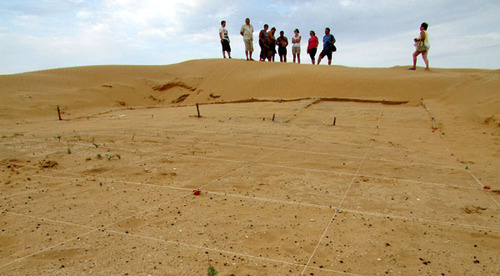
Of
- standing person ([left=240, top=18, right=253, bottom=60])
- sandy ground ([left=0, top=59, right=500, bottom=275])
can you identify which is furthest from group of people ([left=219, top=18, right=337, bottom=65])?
sandy ground ([left=0, top=59, right=500, bottom=275])

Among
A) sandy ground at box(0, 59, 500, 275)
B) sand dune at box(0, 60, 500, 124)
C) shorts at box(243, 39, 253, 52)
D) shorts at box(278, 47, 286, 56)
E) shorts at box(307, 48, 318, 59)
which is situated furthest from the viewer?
shorts at box(278, 47, 286, 56)

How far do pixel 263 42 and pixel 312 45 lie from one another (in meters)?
2.09

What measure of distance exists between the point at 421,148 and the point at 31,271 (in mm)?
4846

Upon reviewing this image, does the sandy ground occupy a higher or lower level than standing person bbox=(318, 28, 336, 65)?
lower

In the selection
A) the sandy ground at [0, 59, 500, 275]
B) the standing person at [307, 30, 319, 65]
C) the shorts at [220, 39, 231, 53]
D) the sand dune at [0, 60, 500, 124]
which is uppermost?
the shorts at [220, 39, 231, 53]

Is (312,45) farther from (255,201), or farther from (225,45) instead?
(255,201)

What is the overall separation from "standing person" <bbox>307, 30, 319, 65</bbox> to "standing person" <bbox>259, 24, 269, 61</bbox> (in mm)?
1733

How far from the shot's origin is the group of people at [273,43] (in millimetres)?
11707

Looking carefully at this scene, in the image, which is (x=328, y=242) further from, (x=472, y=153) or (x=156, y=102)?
(x=156, y=102)

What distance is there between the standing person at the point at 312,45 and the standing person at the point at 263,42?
1.73m

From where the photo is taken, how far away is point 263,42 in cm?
1338

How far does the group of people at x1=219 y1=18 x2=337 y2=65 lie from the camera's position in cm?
1171

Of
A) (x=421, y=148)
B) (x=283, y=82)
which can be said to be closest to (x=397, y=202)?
(x=421, y=148)

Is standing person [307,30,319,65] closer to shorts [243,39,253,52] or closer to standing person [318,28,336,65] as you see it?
standing person [318,28,336,65]
